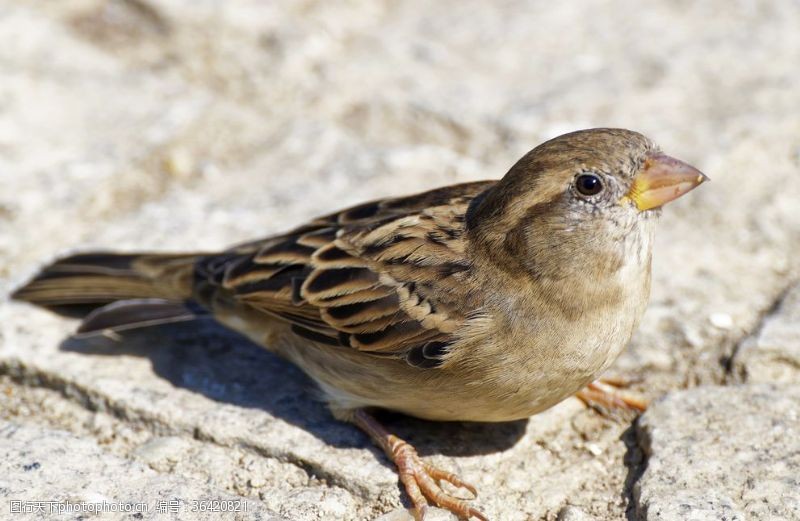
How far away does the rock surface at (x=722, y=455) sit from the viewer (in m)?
3.79

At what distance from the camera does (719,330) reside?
4.79 meters

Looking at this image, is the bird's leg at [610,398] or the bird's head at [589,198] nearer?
the bird's head at [589,198]

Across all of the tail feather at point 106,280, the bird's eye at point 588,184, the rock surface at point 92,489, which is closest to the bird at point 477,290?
the bird's eye at point 588,184

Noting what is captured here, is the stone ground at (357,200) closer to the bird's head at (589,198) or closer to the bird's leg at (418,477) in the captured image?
the bird's leg at (418,477)

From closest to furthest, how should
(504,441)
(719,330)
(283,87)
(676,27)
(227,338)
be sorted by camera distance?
(504,441) < (719,330) < (227,338) < (283,87) < (676,27)

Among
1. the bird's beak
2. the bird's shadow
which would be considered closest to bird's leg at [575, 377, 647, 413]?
the bird's shadow

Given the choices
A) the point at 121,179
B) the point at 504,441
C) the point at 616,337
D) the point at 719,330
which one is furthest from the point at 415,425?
the point at 121,179

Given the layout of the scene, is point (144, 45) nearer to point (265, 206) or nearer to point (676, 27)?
point (265, 206)

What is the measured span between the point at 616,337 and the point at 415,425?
978 millimetres

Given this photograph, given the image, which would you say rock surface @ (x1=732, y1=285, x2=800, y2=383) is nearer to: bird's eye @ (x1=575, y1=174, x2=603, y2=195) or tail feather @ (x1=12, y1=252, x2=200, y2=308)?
bird's eye @ (x1=575, y1=174, x2=603, y2=195)

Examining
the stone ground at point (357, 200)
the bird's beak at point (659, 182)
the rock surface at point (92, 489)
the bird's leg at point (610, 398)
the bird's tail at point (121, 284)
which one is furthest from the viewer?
the bird's tail at point (121, 284)

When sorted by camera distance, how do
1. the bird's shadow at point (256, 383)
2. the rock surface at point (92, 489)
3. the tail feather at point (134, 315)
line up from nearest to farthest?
the rock surface at point (92, 489), the bird's shadow at point (256, 383), the tail feather at point (134, 315)

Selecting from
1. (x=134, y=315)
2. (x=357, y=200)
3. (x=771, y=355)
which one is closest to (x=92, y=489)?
(x=134, y=315)

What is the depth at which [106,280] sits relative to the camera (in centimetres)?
511
